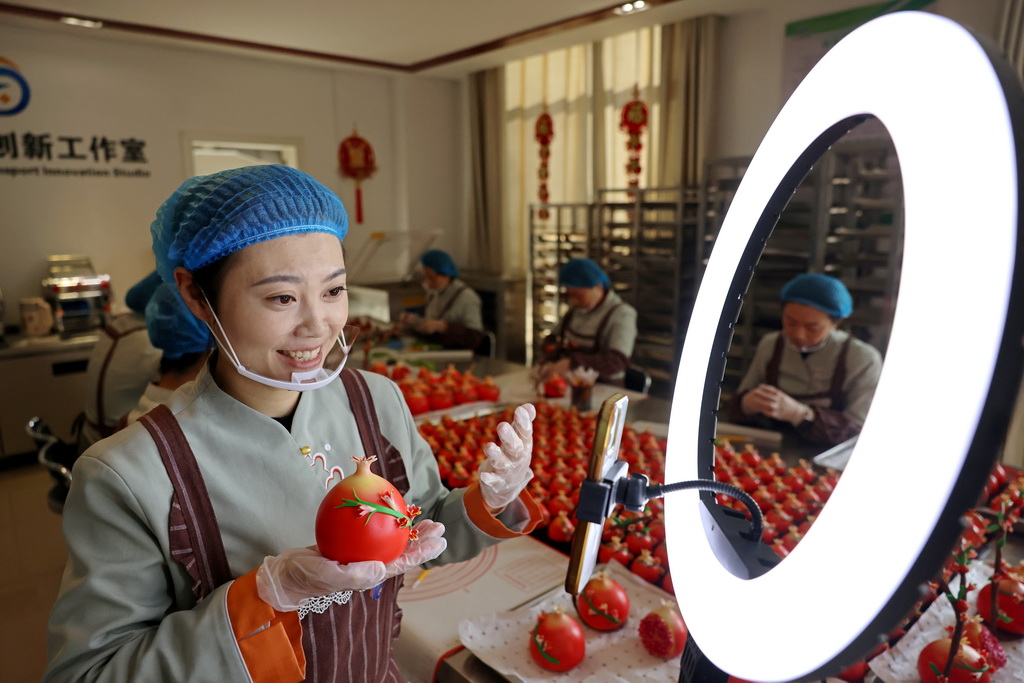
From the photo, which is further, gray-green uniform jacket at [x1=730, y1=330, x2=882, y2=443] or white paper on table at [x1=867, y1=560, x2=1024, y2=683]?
gray-green uniform jacket at [x1=730, y1=330, x2=882, y2=443]

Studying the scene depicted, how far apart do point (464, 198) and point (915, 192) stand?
6.94m

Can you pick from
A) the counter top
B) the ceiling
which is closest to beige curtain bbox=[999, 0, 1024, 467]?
the ceiling

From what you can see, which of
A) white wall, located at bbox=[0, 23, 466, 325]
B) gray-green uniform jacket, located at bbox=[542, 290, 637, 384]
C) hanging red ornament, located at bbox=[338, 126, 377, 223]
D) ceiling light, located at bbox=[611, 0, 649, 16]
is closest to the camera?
gray-green uniform jacket, located at bbox=[542, 290, 637, 384]

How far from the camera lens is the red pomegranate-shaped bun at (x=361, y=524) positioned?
74 cm

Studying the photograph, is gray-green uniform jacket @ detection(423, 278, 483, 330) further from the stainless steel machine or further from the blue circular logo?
the blue circular logo

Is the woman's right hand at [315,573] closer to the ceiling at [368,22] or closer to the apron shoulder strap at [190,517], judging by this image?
the apron shoulder strap at [190,517]

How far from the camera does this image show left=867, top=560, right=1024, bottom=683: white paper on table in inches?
46.3

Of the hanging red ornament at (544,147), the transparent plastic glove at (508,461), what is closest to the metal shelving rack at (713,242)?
the hanging red ornament at (544,147)

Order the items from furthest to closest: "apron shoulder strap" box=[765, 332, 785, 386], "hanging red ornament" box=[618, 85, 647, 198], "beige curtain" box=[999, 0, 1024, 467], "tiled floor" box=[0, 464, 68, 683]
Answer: "hanging red ornament" box=[618, 85, 647, 198] < "beige curtain" box=[999, 0, 1024, 467] < "apron shoulder strap" box=[765, 332, 785, 386] < "tiled floor" box=[0, 464, 68, 683]

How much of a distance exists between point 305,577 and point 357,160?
20.3 feet

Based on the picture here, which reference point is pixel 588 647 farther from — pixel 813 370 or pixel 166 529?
pixel 813 370

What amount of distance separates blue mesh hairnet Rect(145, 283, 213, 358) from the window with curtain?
3.95 meters

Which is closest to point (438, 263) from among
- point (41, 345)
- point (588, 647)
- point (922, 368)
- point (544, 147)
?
point (544, 147)

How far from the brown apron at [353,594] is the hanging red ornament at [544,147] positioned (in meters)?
5.06
